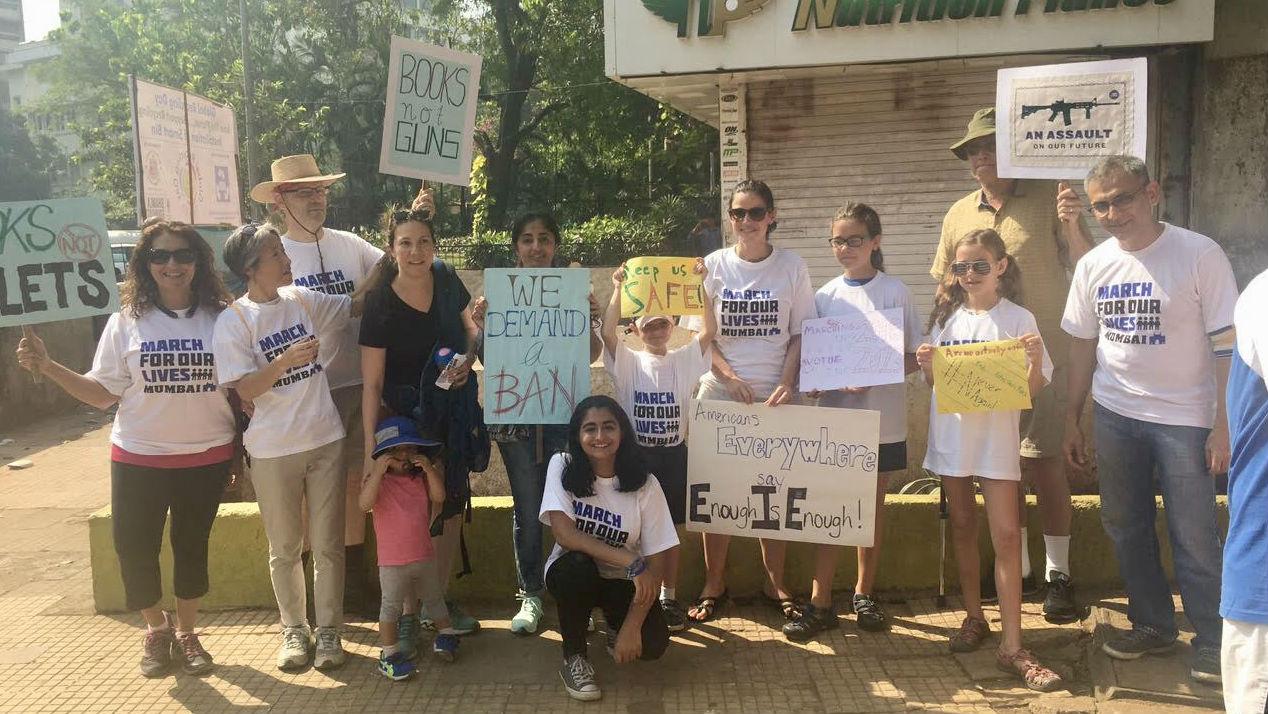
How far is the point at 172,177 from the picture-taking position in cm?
812

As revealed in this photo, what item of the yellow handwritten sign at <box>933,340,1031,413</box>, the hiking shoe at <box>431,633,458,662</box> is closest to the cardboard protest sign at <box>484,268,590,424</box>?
the hiking shoe at <box>431,633,458,662</box>

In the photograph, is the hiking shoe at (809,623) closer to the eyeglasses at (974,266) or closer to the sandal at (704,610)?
the sandal at (704,610)

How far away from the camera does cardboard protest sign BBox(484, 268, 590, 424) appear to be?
438cm

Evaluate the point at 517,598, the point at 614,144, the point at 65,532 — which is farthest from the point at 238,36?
the point at 517,598

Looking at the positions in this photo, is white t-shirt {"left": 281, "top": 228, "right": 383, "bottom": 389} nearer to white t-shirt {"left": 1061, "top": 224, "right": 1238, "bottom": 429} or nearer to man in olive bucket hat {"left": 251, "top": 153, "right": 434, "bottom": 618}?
man in olive bucket hat {"left": 251, "top": 153, "right": 434, "bottom": 618}

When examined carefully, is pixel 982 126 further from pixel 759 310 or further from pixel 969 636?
pixel 969 636

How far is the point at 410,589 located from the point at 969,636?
7.92 ft

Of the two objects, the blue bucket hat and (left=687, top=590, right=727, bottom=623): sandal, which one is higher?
the blue bucket hat

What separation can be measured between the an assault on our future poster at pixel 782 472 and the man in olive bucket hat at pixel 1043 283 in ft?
2.58

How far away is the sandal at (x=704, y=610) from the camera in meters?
4.64

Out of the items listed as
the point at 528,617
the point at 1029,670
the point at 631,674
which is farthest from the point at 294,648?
the point at 1029,670

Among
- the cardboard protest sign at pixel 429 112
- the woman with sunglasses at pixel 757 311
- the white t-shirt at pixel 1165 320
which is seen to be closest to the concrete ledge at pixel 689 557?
the woman with sunglasses at pixel 757 311

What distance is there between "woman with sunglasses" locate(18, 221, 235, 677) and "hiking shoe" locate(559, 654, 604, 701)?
5.26 feet

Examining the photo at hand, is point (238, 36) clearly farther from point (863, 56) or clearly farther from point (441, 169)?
point (441, 169)
